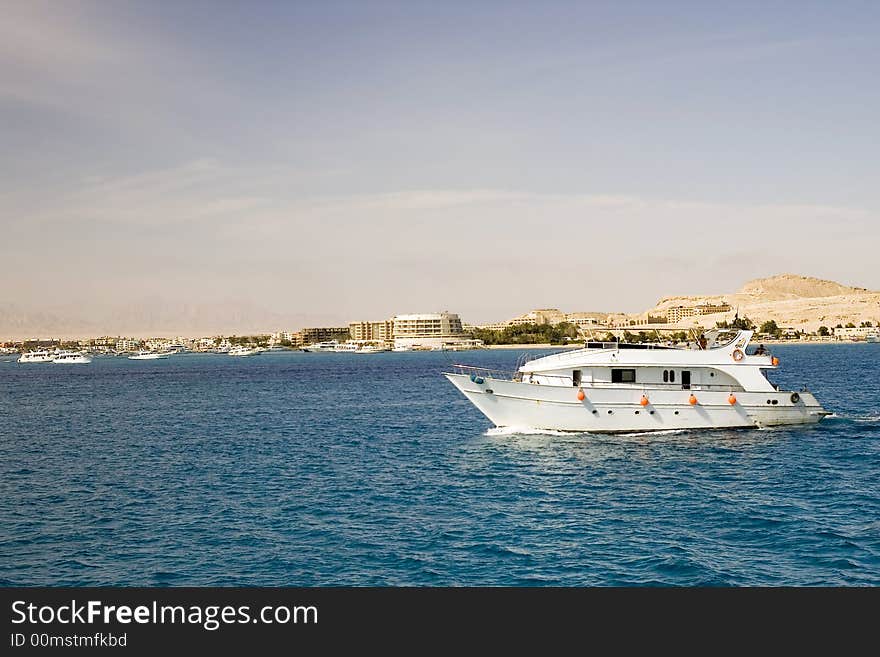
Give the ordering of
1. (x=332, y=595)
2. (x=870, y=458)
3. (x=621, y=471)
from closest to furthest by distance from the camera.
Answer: (x=332, y=595), (x=621, y=471), (x=870, y=458)

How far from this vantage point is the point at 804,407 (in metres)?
42.2

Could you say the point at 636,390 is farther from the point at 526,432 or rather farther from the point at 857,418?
the point at 857,418

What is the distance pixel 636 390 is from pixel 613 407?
146 centimetres

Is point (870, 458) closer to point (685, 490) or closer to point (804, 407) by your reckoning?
point (804, 407)

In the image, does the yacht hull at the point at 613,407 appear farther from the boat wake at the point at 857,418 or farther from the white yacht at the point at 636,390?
the boat wake at the point at 857,418

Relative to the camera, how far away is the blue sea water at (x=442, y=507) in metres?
20.6

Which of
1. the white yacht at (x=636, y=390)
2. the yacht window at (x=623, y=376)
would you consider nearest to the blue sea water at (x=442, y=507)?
the white yacht at (x=636, y=390)

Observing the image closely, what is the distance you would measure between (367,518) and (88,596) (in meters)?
12.5

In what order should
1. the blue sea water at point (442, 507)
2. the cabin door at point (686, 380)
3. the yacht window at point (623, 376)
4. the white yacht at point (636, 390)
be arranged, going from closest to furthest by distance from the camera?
1. the blue sea water at point (442, 507)
2. the white yacht at point (636, 390)
3. the yacht window at point (623, 376)
4. the cabin door at point (686, 380)

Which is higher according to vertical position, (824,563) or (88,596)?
(88,596)

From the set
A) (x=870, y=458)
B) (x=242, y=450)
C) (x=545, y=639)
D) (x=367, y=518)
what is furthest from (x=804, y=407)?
(x=545, y=639)

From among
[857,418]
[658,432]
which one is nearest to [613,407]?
[658,432]

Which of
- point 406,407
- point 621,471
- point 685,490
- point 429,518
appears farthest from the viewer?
point 406,407

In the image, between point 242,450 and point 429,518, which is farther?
point 242,450
